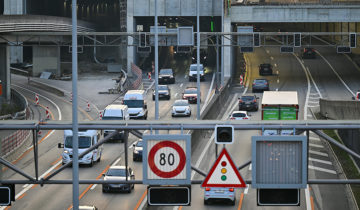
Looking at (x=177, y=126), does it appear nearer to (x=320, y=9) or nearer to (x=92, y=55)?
(x=320, y=9)

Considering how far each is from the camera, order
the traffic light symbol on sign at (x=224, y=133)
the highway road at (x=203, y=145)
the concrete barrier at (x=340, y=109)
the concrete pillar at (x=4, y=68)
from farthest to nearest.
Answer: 1. the concrete pillar at (x=4, y=68)
2. the concrete barrier at (x=340, y=109)
3. the highway road at (x=203, y=145)
4. the traffic light symbol on sign at (x=224, y=133)

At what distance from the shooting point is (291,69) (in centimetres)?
8906

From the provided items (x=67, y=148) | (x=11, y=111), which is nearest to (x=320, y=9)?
(x=11, y=111)

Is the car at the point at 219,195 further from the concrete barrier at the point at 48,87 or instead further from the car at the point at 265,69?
the car at the point at 265,69

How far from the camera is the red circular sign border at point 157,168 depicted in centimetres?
1589

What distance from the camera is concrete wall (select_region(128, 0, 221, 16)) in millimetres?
89000

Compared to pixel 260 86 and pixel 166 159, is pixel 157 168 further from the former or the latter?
pixel 260 86

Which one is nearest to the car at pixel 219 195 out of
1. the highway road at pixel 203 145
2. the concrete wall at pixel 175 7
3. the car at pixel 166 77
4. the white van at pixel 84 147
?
the highway road at pixel 203 145

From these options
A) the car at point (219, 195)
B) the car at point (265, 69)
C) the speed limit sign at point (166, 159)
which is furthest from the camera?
the car at point (265, 69)

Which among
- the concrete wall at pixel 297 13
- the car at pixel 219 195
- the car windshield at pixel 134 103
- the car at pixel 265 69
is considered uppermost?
the concrete wall at pixel 297 13

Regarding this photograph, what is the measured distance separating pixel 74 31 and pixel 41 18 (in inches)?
2577

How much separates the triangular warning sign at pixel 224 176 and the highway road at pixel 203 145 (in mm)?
16101

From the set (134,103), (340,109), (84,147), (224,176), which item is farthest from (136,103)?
(224,176)

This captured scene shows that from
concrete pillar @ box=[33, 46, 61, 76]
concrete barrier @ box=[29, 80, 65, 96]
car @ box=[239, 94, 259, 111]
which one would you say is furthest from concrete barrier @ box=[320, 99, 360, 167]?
concrete pillar @ box=[33, 46, 61, 76]
